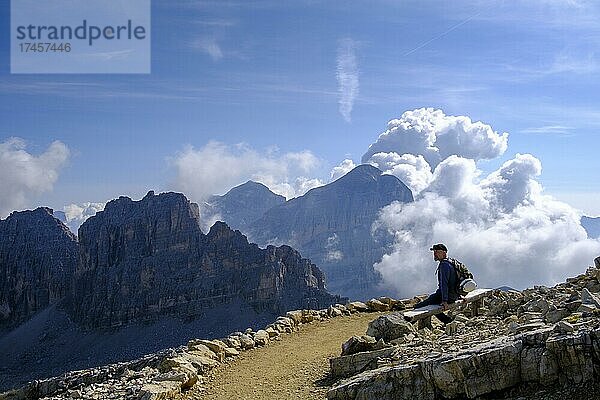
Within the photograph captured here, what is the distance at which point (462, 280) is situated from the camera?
72.2 ft

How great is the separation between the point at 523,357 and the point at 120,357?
180293 millimetres

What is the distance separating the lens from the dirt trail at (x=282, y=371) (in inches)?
703

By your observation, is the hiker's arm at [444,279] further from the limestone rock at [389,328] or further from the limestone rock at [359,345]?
the limestone rock at [359,345]

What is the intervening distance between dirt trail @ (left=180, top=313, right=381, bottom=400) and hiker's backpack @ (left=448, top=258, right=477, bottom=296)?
5.00 m

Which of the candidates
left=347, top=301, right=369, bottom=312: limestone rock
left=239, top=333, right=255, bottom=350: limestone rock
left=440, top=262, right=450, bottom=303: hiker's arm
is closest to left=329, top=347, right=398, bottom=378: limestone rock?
left=440, top=262, right=450, bottom=303: hiker's arm

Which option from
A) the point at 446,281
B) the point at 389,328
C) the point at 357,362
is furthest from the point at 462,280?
the point at 357,362

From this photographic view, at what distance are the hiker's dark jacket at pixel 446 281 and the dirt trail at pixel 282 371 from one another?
435 cm

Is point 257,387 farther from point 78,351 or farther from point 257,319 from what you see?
point 78,351

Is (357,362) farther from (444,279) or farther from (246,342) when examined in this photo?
(246,342)

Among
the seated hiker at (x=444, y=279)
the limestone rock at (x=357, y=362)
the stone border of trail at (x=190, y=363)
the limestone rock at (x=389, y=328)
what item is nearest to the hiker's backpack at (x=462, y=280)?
the seated hiker at (x=444, y=279)

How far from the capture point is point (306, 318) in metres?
30.0

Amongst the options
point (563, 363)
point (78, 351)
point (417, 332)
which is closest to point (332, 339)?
point (417, 332)

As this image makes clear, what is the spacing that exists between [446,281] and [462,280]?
35.1 inches

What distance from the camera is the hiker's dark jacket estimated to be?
21453 mm
